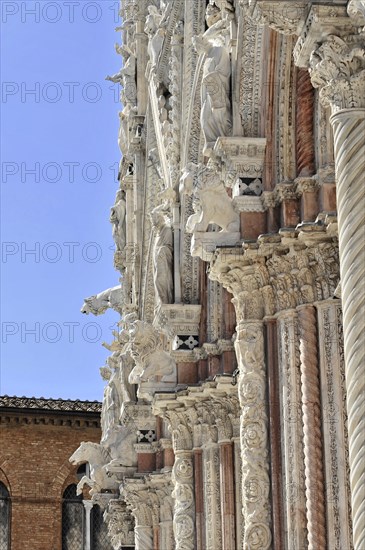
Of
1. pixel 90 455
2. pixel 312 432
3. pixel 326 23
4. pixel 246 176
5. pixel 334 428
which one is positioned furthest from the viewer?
pixel 90 455

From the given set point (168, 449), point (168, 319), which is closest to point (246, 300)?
point (168, 319)

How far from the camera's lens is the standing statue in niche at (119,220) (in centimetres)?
2852

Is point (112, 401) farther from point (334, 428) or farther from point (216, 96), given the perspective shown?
point (334, 428)

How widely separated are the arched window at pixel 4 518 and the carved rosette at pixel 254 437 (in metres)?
23.1

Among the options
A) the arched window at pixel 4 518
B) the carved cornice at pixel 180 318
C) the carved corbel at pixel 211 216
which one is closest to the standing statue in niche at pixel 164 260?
the carved cornice at pixel 180 318

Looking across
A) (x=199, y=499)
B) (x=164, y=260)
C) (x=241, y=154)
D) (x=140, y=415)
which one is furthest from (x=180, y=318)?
(x=140, y=415)

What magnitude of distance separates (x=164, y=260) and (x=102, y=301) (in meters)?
9.92

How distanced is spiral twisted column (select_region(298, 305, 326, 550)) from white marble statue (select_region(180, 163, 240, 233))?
1274 mm

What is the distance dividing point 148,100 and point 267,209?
34.0 ft

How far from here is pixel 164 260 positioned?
20797mm

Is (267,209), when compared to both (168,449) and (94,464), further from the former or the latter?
(94,464)

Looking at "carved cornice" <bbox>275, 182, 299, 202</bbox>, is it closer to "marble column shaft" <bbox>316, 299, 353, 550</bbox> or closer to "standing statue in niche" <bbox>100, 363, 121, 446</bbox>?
"marble column shaft" <bbox>316, 299, 353, 550</bbox>

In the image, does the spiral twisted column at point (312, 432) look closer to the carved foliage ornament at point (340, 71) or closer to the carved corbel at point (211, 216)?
the carved corbel at point (211, 216)

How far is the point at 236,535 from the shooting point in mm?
19078
